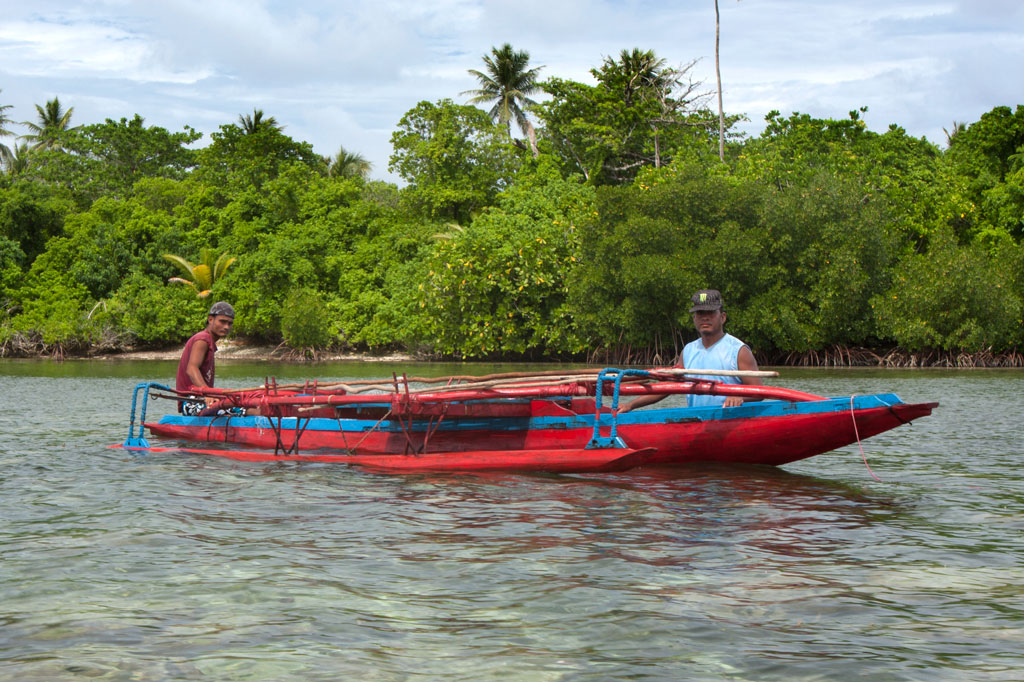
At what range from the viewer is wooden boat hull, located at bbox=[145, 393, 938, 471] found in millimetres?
8398

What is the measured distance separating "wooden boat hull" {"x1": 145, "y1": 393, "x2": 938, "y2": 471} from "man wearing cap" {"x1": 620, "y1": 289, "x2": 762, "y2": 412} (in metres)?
0.30

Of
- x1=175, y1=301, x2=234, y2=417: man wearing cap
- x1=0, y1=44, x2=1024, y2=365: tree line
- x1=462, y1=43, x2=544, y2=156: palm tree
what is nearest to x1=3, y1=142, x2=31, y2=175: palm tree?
x1=0, y1=44, x2=1024, y2=365: tree line

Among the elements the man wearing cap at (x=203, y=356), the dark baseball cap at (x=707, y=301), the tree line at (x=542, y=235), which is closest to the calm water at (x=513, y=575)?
the dark baseball cap at (x=707, y=301)

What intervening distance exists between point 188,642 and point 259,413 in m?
7.14

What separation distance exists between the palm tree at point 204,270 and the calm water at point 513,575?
40.6 meters

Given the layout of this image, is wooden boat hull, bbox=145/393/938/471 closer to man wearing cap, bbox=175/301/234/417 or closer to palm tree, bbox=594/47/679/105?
man wearing cap, bbox=175/301/234/417

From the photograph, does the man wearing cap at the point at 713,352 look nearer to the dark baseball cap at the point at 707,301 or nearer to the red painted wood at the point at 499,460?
the dark baseball cap at the point at 707,301

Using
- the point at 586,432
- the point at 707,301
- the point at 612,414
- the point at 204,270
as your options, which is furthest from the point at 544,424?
the point at 204,270

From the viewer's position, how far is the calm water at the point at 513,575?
4.21m

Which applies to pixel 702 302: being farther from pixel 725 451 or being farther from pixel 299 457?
pixel 299 457

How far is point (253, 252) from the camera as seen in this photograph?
49.7 metres

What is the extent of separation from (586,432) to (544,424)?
0.55m

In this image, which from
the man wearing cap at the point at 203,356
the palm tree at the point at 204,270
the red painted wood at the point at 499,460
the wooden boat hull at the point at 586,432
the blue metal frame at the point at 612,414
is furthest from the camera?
the palm tree at the point at 204,270

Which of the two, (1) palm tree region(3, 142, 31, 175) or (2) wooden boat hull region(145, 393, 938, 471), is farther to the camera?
(1) palm tree region(3, 142, 31, 175)
